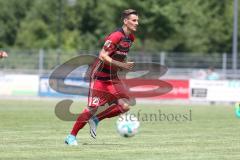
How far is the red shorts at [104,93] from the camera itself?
1369cm

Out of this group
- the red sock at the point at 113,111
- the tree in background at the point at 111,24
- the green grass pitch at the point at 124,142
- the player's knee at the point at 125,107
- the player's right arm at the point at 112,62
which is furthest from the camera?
the tree in background at the point at 111,24

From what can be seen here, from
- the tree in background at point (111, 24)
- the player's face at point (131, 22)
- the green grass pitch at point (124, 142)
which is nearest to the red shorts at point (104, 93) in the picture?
the green grass pitch at point (124, 142)

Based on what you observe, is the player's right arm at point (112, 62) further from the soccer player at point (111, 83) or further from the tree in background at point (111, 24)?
the tree in background at point (111, 24)

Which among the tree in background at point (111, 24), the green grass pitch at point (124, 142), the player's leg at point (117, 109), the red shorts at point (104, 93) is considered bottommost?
the tree in background at point (111, 24)

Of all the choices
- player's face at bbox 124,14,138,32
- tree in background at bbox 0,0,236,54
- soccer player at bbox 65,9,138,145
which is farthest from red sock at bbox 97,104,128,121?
tree in background at bbox 0,0,236,54

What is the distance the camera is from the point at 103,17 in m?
65.3

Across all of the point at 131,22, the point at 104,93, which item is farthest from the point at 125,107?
the point at 131,22

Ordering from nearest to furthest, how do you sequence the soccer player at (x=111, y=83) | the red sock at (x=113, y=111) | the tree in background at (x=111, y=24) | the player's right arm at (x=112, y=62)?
the player's right arm at (x=112, y=62) < the soccer player at (x=111, y=83) < the red sock at (x=113, y=111) < the tree in background at (x=111, y=24)

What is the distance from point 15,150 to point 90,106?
2005 mm

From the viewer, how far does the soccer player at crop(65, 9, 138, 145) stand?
13438 millimetres

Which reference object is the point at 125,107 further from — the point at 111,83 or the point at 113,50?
the point at 113,50

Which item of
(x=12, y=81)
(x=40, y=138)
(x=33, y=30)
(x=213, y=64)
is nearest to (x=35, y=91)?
(x=12, y=81)

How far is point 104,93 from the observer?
45.0 ft

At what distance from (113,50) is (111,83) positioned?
0.71 meters
